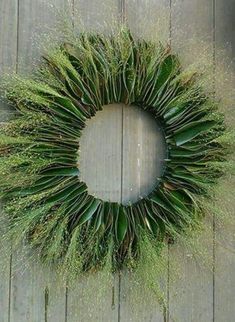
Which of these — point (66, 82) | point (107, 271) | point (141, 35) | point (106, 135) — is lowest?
point (107, 271)

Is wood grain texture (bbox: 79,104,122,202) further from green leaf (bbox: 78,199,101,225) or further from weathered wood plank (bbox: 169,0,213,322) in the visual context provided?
weathered wood plank (bbox: 169,0,213,322)

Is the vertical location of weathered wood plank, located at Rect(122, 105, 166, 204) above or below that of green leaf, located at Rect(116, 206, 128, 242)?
above

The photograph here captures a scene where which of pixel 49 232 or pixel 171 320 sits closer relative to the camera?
pixel 49 232

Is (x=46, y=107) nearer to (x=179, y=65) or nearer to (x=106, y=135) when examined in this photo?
Result: (x=106, y=135)

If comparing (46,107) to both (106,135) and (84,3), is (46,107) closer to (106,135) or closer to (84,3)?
(106,135)

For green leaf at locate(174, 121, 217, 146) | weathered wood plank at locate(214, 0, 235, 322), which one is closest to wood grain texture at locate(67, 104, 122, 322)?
green leaf at locate(174, 121, 217, 146)

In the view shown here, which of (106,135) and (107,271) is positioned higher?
(106,135)

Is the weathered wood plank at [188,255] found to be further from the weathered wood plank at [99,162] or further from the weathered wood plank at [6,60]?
the weathered wood plank at [6,60]

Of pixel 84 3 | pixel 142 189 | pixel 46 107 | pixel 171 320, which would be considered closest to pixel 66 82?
pixel 46 107
